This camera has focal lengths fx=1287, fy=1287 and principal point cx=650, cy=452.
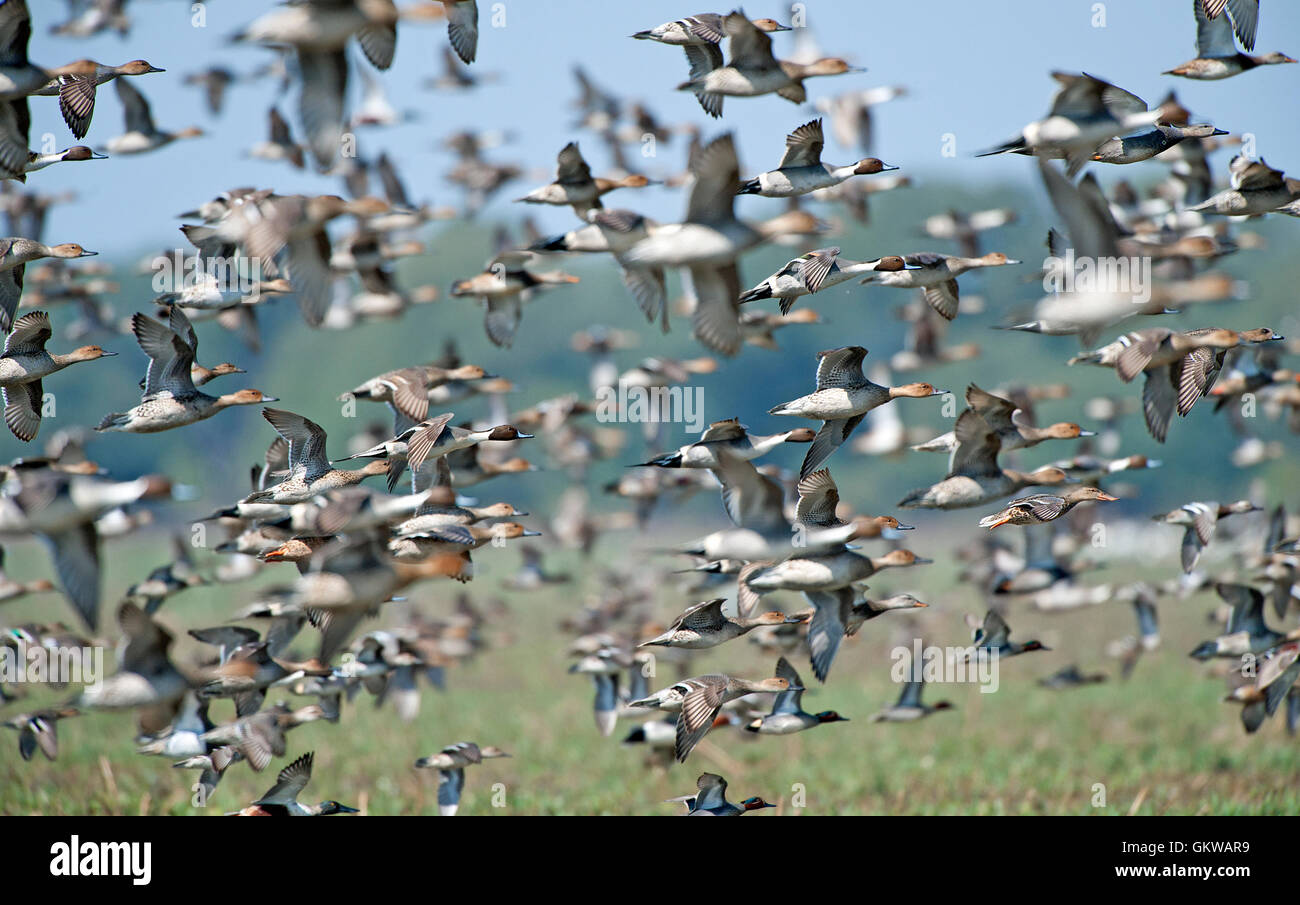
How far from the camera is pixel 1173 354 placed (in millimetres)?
9430

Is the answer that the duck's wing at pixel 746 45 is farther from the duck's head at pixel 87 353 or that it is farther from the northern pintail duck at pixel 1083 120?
the duck's head at pixel 87 353

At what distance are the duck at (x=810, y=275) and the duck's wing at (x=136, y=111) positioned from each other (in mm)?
8426

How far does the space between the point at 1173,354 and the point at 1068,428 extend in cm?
183

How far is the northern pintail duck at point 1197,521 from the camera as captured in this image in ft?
36.1

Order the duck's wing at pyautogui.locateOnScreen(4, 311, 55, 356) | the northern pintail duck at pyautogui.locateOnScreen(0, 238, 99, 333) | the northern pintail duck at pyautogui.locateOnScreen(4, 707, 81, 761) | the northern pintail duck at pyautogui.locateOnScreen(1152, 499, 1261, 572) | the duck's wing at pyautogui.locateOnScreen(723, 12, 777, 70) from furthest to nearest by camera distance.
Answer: the northern pintail duck at pyautogui.locateOnScreen(1152, 499, 1261, 572) → the northern pintail duck at pyautogui.locateOnScreen(4, 707, 81, 761) → the duck's wing at pyautogui.locateOnScreen(723, 12, 777, 70) → the duck's wing at pyautogui.locateOnScreen(4, 311, 55, 356) → the northern pintail duck at pyautogui.locateOnScreen(0, 238, 99, 333)

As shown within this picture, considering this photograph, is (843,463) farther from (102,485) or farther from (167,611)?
(102,485)

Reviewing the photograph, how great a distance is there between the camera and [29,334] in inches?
380

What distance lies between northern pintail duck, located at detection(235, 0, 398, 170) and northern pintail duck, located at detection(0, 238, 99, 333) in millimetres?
2522

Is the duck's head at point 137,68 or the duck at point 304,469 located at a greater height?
the duck's head at point 137,68

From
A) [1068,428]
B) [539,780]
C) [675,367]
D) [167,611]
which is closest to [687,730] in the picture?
[1068,428]

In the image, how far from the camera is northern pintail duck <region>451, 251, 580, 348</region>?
12570 millimetres

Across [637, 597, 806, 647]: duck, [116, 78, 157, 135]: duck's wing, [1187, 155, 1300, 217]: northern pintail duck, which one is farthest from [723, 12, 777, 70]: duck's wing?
[116, 78, 157, 135]: duck's wing

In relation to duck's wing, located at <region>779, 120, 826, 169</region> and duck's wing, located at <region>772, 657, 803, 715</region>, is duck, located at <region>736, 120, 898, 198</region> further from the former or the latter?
duck's wing, located at <region>772, 657, 803, 715</region>

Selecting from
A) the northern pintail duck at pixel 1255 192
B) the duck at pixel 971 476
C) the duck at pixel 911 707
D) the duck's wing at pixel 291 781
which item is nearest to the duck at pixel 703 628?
the duck at pixel 971 476
